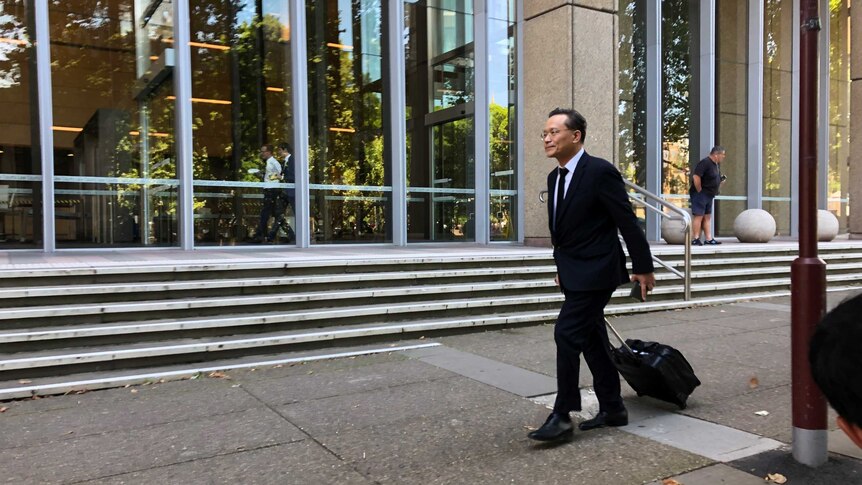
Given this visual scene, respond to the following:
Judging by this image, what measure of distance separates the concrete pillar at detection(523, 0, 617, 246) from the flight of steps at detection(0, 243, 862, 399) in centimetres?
304

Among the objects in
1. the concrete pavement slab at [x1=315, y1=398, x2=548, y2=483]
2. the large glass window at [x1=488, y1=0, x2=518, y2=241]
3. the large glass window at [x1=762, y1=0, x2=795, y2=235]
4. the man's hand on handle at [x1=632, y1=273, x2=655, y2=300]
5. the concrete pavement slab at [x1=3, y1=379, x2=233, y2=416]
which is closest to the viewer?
the concrete pavement slab at [x1=315, y1=398, x2=548, y2=483]

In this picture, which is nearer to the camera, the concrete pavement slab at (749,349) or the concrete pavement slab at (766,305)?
the concrete pavement slab at (749,349)

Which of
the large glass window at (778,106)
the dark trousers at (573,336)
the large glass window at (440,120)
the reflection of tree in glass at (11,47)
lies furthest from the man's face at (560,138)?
the large glass window at (778,106)

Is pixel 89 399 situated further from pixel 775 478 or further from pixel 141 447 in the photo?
pixel 775 478

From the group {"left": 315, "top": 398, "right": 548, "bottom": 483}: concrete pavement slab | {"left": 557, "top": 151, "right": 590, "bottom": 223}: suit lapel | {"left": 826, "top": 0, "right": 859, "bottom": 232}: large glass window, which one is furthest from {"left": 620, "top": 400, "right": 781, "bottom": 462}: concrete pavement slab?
{"left": 826, "top": 0, "right": 859, "bottom": 232}: large glass window

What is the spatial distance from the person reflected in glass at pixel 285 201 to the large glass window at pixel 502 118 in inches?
148

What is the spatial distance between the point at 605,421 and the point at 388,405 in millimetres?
1454

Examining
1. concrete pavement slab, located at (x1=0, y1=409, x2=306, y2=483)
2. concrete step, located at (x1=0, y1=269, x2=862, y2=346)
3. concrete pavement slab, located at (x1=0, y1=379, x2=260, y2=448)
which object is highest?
concrete step, located at (x1=0, y1=269, x2=862, y2=346)

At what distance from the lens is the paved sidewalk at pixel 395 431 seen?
3.31 m

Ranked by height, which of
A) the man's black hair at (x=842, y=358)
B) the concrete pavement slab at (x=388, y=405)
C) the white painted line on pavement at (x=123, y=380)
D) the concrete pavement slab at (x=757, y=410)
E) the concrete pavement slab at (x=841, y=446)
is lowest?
the concrete pavement slab at (x=757, y=410)

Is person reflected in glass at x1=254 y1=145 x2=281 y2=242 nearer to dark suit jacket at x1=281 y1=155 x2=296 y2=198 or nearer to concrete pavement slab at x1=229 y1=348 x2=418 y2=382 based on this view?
dark suit jacket at x1=281 y1=155 x2=296 y2=198

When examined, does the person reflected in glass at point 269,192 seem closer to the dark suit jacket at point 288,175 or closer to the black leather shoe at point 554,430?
the dark suit jacket at point 288,175

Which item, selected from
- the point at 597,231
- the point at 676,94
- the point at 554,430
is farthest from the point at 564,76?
the point at 554,430

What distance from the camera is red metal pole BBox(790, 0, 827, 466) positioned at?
128 inches
